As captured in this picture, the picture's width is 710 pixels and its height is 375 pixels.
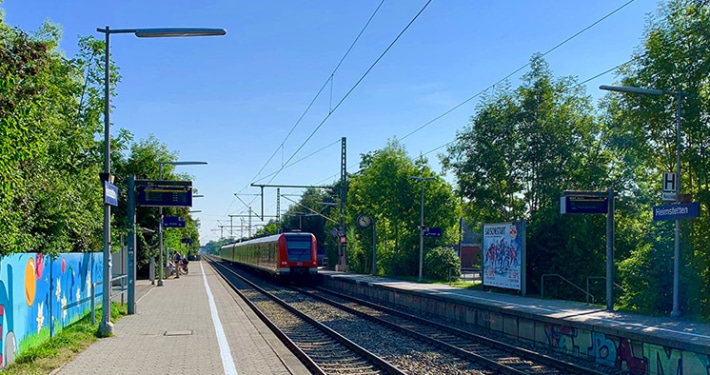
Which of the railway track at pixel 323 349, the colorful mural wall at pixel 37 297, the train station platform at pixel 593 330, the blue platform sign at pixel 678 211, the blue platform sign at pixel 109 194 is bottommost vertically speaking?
the railway track at pixel 323 349

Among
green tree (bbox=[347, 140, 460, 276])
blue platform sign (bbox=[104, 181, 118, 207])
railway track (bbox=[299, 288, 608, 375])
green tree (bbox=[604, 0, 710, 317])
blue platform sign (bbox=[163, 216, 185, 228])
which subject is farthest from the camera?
green tree (bbox=[347, 140, 460, 276])

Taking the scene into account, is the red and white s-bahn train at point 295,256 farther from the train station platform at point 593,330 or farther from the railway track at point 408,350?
the railway track at point 408,350

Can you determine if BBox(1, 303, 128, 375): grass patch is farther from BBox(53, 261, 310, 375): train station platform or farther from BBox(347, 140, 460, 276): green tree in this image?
BBox(347, 140, 460, 276): green tree

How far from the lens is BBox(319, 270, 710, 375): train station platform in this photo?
11.2m

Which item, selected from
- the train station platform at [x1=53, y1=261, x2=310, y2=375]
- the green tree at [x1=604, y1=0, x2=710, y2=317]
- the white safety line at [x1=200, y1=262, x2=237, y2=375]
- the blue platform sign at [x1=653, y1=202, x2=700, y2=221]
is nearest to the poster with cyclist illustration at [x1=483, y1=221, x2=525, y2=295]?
the green tree at [x1=604, y1=0, x2=710, y2=317]

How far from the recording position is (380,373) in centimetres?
1172

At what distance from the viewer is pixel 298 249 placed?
38281mm

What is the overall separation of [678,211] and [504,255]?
9.97 meters

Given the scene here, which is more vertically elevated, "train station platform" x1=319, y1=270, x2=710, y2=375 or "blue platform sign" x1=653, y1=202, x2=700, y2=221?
"blue platform sign" x1=653, y1=202, x2=700, y2=221

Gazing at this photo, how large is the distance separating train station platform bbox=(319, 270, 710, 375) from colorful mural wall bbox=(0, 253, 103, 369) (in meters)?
10.2

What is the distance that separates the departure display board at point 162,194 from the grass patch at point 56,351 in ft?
13.7

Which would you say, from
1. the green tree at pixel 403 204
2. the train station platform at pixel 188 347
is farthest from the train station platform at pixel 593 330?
the green tree at pixel 403 204

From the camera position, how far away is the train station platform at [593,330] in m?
11.2

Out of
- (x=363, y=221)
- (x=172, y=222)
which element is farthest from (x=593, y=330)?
(x=363, y=221)
